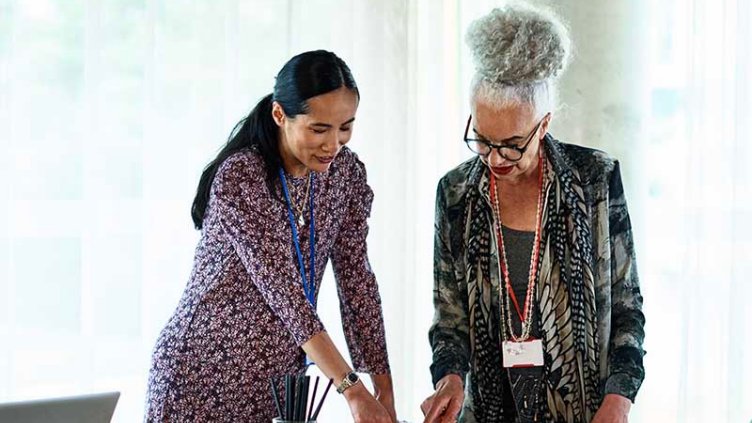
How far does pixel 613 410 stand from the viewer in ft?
6.54

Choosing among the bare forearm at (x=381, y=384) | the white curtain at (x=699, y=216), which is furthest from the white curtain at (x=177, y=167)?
the bare forearm at (x=381, y=384)

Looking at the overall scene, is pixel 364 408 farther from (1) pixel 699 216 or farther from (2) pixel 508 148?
(1) pixel 699 216

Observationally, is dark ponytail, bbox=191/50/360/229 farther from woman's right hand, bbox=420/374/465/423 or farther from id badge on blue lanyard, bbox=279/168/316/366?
woman's right hand, bbox=420/374/465/423

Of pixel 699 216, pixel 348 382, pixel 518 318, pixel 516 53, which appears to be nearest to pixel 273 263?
pixel 348 382

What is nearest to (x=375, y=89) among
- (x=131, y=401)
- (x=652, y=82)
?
(x=652, y=82)

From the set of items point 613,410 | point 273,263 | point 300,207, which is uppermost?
point 300,207

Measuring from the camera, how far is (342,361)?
1.98 m

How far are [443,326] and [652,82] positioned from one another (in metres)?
1.53

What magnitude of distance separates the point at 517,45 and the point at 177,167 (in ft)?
6.01

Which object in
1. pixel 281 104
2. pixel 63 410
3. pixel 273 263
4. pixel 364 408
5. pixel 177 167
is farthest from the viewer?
pixel 177 167

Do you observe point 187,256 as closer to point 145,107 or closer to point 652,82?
point 145,107

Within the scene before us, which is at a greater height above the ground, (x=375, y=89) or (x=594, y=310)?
(x=375, y=89)

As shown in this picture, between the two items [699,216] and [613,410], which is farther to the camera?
[699,216]

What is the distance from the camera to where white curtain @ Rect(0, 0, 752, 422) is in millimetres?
3125
